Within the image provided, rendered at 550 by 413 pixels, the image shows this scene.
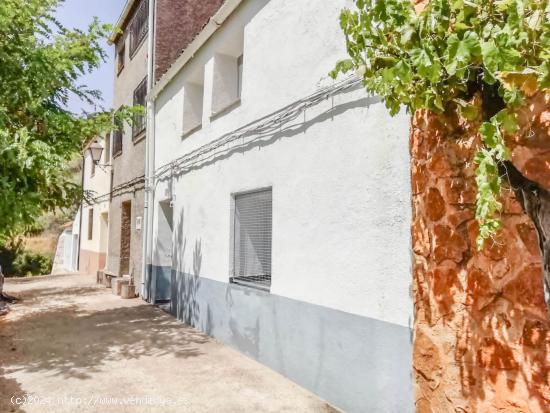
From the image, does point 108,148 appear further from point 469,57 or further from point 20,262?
point 469,57

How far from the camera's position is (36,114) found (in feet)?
20.4

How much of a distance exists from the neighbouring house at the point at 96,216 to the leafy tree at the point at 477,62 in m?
13.6

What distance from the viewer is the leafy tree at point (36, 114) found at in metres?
5.60

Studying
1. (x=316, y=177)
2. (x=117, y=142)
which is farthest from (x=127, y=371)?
(x=117, y=142)

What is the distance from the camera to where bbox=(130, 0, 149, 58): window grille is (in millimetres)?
Answer: 11930

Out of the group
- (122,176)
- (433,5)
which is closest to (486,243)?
(433,5)

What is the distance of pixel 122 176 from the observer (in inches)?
518

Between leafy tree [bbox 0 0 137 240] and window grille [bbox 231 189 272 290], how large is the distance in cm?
283

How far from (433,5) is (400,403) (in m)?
3.02

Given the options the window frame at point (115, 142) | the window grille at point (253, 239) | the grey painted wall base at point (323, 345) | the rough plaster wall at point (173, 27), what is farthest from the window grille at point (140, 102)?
the grey painted wall base at point (323, 345)

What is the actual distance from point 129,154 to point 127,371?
8.67 meters

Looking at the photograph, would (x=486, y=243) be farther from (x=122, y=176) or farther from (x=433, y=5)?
(x=122, y=176)

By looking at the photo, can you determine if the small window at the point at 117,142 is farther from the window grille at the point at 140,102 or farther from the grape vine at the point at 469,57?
the grape vine at the point at 469,57

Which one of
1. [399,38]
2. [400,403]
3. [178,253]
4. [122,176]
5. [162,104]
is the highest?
[162,104]
